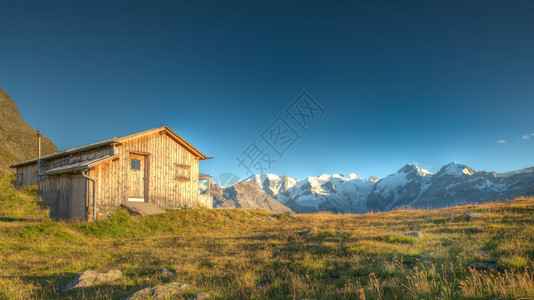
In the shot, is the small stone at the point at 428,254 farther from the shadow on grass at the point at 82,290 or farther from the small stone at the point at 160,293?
the shadow on grass at the point at 82,290

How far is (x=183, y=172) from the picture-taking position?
2889 cm

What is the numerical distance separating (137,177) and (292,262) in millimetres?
19592

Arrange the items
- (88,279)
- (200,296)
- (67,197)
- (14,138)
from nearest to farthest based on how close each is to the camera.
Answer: (200,296) → (88,279) → (67,197) → (14,138)

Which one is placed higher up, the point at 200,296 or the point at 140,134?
the point at 140,134

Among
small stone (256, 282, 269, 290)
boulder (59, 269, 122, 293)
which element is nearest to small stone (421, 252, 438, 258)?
small stone (256, 282, 269, 290)

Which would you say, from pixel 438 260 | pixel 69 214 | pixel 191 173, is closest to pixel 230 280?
pixel 438 260

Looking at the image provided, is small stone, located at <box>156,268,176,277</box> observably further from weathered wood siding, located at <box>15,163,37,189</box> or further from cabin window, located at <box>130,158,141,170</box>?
weathered wood siding, located at <box>15,163,37,189</box>

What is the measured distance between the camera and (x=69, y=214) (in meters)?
22.8

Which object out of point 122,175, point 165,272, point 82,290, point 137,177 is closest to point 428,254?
point 165,272

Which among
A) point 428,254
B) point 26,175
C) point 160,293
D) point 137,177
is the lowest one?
point 428,254

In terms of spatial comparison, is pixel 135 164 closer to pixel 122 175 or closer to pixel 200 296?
pixel 122 175

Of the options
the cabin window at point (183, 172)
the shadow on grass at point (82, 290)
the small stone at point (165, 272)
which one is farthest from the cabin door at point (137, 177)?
the small stone at point (165, 272)

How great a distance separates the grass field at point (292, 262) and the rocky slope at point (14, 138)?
154ft

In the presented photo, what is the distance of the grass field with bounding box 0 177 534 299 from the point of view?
20.8ft
